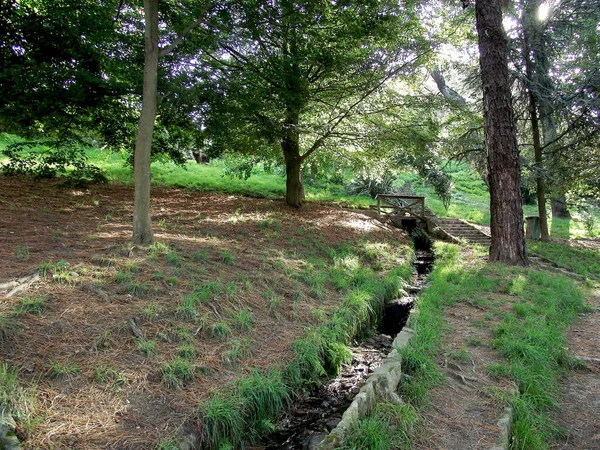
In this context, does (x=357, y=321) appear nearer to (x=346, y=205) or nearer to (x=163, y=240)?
(x=163, y=240)

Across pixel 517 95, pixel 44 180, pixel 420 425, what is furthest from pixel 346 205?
pixel 420 425

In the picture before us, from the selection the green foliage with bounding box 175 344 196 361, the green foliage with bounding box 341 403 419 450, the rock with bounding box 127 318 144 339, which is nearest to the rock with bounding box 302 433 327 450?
the green foliage with bounding box 341 403 419 450

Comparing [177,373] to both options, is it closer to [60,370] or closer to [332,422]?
[60,370]

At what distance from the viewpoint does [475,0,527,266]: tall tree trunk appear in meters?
8.46

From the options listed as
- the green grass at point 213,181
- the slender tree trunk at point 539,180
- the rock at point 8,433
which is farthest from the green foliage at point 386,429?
the green grass at point 213,181

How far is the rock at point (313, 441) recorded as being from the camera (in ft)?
11.0

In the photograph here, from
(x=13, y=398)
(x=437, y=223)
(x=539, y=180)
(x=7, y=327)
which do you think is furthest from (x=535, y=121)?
(x=13, y=398)

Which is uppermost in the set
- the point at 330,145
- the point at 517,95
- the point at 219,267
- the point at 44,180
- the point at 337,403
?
the point at 517,95

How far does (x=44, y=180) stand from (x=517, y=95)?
15621 millimetres

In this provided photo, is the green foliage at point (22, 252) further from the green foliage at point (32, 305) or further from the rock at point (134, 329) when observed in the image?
the rock at point (134, 329)

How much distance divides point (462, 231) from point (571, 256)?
147 inches

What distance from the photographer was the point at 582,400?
3699 millimetres

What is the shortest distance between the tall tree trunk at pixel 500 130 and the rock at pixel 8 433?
8993 mm

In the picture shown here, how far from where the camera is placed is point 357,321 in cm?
572
